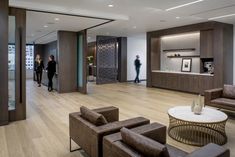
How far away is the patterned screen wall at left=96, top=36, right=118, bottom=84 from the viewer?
1235 centimetres

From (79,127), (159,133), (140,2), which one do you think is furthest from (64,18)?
(159,133)

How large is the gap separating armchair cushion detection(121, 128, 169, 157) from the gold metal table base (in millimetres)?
1811

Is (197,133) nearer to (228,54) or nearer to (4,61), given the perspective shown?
(4,61)

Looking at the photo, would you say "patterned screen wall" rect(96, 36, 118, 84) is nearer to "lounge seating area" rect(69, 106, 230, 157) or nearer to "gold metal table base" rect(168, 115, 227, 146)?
"gold metal table base" rect(168, 115, 227, 146)

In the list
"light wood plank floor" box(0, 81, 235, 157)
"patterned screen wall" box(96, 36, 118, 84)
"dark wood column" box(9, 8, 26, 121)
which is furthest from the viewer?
"patterned screen wall" box(96, 36, 118, 84)

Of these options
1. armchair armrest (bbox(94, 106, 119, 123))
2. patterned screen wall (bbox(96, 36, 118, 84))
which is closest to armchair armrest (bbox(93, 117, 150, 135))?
armchair armrest (bbox(94, 106, 119, 123))

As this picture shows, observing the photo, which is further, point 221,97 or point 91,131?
point 221,97

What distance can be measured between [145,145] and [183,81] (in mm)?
7419

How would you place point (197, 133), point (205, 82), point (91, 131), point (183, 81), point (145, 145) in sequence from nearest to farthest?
1. point (145, 145)
2. point (91, 131)
3. point (197, 133)
4. point (205, 82)
5. point (183, 81)

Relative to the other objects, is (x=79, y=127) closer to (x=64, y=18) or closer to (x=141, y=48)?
(x=64, y=18)

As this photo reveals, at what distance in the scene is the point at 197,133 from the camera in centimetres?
395

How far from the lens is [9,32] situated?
4555 millimetres

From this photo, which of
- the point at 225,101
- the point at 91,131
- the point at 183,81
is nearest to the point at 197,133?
the point at 225,101

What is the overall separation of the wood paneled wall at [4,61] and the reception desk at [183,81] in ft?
22.1
